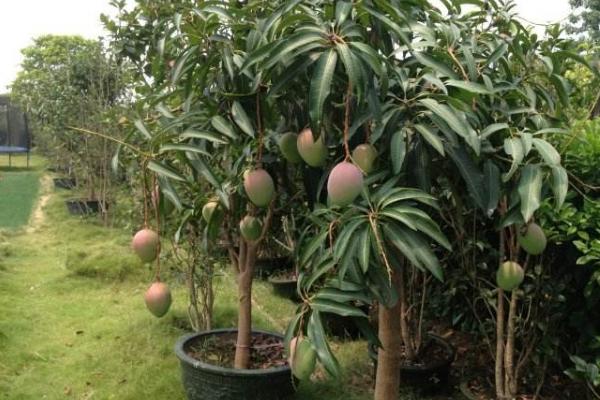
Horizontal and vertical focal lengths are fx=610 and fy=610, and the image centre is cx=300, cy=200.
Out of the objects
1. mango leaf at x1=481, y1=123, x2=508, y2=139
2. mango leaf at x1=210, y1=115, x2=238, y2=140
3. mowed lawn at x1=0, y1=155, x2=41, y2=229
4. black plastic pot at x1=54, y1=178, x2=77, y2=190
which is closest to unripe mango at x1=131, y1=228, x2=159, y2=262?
Result: mango leaf at x1=210, y1=115, x2=238, y2=140

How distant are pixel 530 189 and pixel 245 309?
145 centimetres

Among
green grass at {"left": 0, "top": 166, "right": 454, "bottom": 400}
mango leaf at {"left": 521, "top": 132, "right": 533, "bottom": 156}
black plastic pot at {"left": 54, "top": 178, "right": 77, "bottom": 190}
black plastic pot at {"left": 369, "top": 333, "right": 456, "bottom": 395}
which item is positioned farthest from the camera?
black plastic pot at {"left": 54, "top": 178, "right": 77, "bottom": 190}

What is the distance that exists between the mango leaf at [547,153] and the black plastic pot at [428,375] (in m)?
1.66

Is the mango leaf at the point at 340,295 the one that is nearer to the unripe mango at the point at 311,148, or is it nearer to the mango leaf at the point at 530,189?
the unripe mango at the point at 311,148

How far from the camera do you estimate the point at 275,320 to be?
4.10 m

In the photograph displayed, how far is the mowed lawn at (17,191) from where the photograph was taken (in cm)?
835

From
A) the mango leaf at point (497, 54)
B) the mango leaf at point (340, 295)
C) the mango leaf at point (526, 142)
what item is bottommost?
the mango leaf at point (340, 295)

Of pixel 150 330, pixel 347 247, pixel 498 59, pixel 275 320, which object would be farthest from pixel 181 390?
pixel 498 59

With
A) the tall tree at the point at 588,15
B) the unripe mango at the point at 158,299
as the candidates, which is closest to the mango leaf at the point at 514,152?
the unripe mango at the point at 158,299

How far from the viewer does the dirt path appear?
7875mm

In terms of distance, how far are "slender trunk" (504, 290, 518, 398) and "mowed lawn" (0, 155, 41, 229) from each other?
22.2ft

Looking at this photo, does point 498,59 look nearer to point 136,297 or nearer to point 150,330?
point 150,330

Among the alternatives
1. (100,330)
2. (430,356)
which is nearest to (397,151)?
(430,356)

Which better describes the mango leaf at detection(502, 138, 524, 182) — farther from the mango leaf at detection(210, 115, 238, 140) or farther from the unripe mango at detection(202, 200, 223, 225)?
the unripe mango at detection(202, 200, 223, 225)
